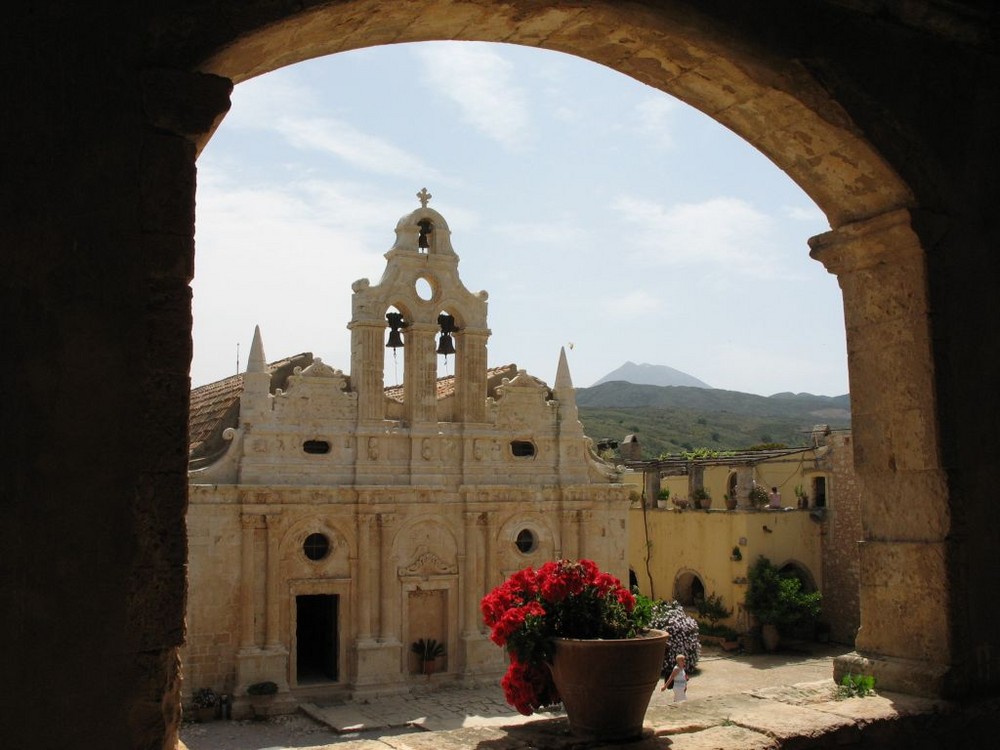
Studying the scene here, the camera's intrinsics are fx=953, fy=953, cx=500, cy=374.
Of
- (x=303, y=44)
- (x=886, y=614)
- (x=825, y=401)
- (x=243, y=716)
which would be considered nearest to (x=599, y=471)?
(x=243, y=716)

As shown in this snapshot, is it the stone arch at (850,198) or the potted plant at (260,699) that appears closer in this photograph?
the stone arch at (850,198)

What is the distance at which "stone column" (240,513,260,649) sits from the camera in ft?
59.7

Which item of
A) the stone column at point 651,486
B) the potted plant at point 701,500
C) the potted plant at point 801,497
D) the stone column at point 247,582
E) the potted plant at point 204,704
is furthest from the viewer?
the stone column at point 651,486

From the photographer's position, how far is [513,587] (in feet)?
14.0

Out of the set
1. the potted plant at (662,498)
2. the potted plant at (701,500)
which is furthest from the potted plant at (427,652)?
the potted plant at (662,498)

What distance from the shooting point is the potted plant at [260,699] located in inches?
693

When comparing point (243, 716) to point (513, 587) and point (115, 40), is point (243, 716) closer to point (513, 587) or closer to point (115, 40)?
point (513, 587)

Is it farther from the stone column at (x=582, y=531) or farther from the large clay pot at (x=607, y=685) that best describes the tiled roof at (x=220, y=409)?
the large clay pot at (x=607, y=685)

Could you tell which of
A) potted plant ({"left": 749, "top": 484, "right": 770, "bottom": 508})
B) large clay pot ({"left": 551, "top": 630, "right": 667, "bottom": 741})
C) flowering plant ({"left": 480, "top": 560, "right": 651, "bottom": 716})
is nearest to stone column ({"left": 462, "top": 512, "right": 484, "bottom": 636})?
potted plant ({"left": 749, "top": 484, "right": 770, "bottom": 508})

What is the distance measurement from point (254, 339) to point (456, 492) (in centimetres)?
535

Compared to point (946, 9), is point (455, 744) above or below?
below

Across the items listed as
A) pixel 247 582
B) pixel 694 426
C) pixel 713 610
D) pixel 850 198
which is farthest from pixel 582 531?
pixel 694 426

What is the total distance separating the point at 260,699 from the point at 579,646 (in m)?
15.4

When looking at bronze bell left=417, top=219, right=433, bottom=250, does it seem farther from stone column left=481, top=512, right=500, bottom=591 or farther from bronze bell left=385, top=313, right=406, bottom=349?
stone column left=481, top=512, right=500, bottom=591
